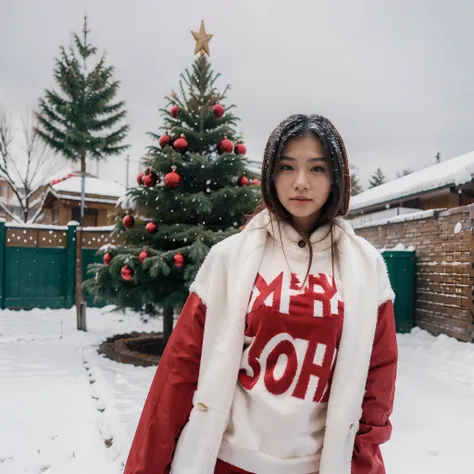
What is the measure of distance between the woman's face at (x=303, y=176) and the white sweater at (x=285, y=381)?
27cm

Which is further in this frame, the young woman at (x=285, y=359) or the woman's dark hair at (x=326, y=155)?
the woman's dark hair at (x=326, y=155)

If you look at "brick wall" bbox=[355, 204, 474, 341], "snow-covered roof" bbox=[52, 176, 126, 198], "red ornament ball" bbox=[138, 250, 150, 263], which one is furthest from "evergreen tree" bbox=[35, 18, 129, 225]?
"snow-covered roof" bbox=[52, 176, 126, 198]

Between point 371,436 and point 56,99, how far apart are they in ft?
29.6

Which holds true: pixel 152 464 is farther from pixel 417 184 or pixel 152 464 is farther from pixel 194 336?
pixel 417 184

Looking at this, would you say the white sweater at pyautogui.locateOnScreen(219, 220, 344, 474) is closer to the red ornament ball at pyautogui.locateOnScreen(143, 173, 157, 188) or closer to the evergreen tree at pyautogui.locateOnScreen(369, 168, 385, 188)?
the red ornament ball at pyautogui.locateOnScreen(143, 173, 157, 188)

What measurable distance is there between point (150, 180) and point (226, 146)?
105cm

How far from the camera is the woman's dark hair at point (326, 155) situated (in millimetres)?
1337

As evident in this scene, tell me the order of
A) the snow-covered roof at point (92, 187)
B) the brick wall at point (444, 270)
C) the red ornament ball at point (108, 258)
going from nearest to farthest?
the red ornament ball at point (108, 258), the brick wall at point (444, 270), the snow-covered roof at point (92, 187)

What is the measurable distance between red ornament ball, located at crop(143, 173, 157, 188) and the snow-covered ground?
2265mm

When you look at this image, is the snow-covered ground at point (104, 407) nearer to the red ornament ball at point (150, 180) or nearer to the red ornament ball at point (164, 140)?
the red ornament ball at point (150, 180)

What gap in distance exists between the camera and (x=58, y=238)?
894 centimetres

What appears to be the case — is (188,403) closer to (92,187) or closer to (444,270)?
(444,270)

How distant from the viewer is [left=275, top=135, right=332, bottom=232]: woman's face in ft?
4.38

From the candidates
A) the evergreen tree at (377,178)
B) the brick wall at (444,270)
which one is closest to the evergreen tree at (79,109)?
the brick wall at (444,270)
